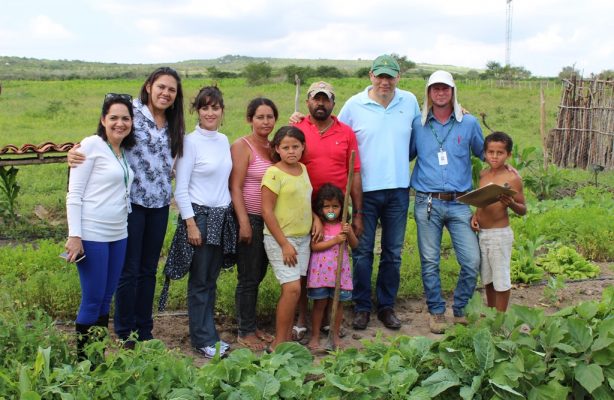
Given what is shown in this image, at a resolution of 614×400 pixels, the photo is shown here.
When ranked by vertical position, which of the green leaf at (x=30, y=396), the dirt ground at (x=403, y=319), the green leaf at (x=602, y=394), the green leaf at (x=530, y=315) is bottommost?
the dirt ground at (x=403, y=319)

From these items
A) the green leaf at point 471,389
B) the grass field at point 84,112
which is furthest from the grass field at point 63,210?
the green leaf at point 471,389

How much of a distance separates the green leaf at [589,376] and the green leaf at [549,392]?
0.11 meters

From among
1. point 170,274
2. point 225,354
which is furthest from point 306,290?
point 170,274

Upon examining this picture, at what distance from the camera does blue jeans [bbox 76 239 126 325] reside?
11.2 ft

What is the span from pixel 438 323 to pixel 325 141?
1651 millimetres

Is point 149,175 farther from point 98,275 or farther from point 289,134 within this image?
point 289,134

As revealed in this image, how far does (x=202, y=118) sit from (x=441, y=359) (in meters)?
2.04

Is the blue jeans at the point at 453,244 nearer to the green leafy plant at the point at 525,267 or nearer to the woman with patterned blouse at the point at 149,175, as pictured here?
the green leafy plant at the point at 525,267

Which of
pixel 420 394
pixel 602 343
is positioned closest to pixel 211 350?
pixel 420 394

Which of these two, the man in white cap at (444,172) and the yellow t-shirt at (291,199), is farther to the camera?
the man in white cap at (444,172)

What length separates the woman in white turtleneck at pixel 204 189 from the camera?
3834 millimetres

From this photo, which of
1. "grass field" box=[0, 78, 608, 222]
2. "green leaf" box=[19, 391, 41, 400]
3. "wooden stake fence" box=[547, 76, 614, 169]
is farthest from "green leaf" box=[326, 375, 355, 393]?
"wooden stake fence" box=[547, 76, 614, 169]

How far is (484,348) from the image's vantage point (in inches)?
119

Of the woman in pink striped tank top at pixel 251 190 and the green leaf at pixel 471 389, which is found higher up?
the woman in pink striped tank top at pixel 251 190
